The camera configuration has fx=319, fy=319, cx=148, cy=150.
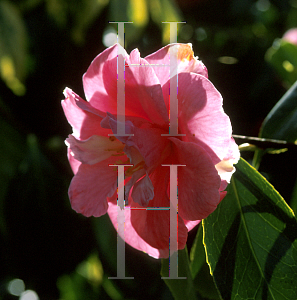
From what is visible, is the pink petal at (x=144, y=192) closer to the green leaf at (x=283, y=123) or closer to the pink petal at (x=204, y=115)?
the pink petal at (x=204, y=115)

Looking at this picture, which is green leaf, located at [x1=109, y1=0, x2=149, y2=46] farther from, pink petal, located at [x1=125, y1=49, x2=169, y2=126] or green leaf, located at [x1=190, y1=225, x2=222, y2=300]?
green leaf, located at [x1=190, y1=225, x2=222, y2=300]

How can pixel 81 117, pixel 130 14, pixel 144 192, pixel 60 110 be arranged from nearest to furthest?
1. pixel 144 192
2. pixel 81 117
3. pixel 130 14
4. pixel 60 110

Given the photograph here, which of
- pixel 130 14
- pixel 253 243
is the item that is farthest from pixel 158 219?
pixel 130 14

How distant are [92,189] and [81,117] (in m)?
0.13

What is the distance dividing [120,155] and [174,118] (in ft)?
0.39

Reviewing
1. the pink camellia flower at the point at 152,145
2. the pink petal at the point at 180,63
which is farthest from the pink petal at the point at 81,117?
the pink petal at the point at 180,63

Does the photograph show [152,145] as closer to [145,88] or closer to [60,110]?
[145,88]

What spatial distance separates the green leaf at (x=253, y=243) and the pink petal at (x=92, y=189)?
178 mm

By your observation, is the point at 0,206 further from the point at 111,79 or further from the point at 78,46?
the point at 111,79

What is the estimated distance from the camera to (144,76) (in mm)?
455

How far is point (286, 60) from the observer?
3.34ft

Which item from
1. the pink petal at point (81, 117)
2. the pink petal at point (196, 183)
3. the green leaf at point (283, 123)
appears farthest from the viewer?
the green leaf at point (283, 123)

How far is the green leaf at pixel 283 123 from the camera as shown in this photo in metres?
0.65

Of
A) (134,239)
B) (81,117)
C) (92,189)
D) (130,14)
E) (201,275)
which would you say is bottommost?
(201,275)
